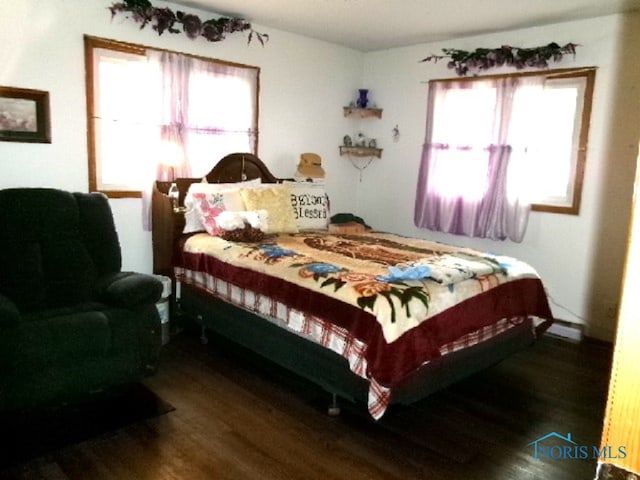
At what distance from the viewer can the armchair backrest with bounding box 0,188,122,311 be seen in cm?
280

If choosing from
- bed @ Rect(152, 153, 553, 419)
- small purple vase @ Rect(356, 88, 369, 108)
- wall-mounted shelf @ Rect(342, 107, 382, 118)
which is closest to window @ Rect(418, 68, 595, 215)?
wall-mounted shelf @ Rect(342, 107, 382, 118)

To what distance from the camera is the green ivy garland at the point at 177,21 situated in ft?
11.6

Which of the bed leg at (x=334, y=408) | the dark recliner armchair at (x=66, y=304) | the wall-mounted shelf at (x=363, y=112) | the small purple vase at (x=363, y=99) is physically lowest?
the bed leg at (x=334, y=408)

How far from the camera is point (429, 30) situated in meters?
4.40

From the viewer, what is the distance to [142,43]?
3.73 m

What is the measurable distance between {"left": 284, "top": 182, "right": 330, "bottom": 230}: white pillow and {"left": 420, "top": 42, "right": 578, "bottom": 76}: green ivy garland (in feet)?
5.70

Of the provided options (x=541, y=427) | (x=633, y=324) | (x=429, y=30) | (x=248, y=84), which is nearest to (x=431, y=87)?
(x=429, y=30)

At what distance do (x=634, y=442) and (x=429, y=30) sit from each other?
427cm

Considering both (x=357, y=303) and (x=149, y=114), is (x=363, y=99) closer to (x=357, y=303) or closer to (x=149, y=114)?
(x=149, y=114)

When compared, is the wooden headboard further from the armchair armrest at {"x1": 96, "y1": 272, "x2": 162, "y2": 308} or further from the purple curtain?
the purple curtain

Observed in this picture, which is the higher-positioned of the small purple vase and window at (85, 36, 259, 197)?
the small purple vase

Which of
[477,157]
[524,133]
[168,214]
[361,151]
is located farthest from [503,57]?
[168,214]

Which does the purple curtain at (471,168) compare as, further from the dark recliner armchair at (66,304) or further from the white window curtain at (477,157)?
the dark recliner armchair at (66,304)

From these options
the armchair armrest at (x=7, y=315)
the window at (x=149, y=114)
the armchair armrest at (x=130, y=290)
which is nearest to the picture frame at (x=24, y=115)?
the window at (x=149, y=114)
